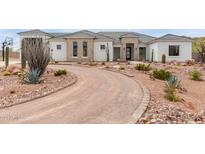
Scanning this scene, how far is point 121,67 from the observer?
2094 cm

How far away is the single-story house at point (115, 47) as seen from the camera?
18.8 m

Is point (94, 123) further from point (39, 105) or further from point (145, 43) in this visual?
point (145, 43)

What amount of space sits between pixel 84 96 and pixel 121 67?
7.74 meters

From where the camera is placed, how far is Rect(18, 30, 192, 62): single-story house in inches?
741

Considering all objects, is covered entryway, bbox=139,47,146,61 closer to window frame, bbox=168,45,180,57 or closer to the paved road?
Answer: the paved road

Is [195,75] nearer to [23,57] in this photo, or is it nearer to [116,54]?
[116,54]

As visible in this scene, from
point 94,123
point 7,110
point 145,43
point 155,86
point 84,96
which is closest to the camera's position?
point 94,123

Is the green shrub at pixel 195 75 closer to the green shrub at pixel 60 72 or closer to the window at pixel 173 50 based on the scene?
the window at pixel 173 50

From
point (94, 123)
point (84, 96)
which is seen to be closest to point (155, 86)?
point (84, 96)

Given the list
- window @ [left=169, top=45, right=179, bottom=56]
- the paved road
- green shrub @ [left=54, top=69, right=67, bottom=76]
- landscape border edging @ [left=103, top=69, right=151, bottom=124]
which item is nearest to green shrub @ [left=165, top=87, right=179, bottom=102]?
landscape border edging @ [left=103, top=69, right=151, bottom=124]

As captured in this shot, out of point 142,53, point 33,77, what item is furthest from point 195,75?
point 33,77

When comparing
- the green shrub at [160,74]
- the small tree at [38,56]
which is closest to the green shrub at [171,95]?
the green shrub at [160,74]

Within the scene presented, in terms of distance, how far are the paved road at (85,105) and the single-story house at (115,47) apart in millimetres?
1979

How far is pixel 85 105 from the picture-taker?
1223cm
